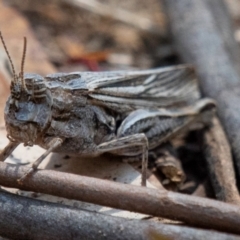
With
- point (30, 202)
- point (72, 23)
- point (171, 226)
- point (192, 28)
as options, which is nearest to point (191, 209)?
point (171, 226)

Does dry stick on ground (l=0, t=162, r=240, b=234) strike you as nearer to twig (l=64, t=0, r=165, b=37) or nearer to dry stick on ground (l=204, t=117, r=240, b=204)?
dry stick on ground (l=204, t=117, r=240, b=204)

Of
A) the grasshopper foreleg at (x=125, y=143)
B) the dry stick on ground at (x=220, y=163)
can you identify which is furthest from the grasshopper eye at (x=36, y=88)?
the dry stick on ground at (x=220, y=163)

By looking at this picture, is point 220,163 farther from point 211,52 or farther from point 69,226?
point 211,52

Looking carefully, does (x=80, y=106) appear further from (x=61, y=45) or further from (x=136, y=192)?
(x=61, y=45)

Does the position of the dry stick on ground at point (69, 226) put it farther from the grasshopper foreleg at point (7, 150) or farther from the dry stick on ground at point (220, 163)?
the dry stick on ground at point (220, 163)

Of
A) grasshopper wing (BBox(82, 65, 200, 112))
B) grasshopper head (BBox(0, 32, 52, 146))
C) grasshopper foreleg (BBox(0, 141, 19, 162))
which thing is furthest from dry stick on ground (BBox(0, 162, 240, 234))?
grasshopper wing (BBox(82, 65, 200, 112))

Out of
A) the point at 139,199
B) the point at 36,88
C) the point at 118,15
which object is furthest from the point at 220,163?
the point at 118,15
